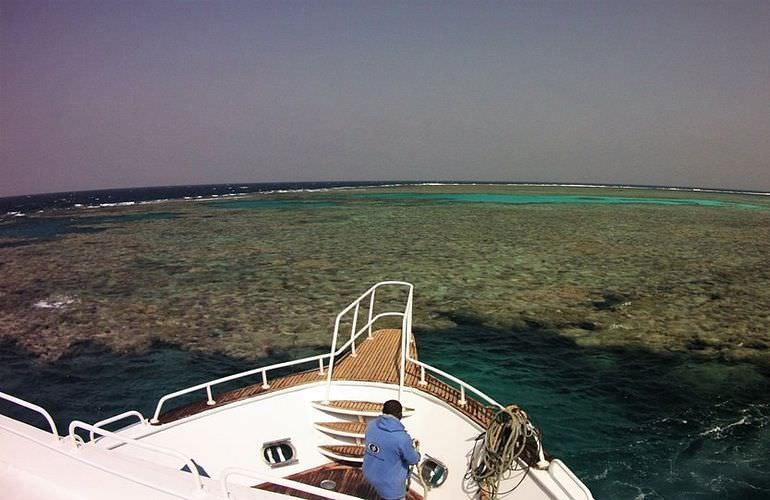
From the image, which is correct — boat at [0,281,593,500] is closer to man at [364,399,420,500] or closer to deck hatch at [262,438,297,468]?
deck hatch at [262,438,297,468]

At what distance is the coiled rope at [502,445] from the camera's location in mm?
5820

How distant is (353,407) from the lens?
327 inches

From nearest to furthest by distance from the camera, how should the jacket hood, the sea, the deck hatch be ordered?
the jacket hood, the deck hatch, the sea

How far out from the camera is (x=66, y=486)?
172 inches

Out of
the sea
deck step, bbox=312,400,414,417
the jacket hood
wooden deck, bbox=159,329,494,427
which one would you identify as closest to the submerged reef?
the sea

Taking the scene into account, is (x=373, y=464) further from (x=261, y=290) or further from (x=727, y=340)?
(x=261, y=290)

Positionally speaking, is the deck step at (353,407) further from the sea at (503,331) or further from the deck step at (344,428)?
the sea at (503,331)

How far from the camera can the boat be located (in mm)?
4391

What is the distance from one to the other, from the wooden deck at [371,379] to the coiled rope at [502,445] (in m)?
1.03

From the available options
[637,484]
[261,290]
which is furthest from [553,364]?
[261,290]

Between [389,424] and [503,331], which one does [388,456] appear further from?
[503,331]

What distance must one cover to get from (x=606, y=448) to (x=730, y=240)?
4319cm

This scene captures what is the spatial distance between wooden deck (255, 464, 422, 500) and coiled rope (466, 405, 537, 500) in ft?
5.55

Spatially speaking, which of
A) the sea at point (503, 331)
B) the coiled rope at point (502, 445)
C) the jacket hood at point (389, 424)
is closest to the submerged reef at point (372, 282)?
the sea at point (503, 331)
